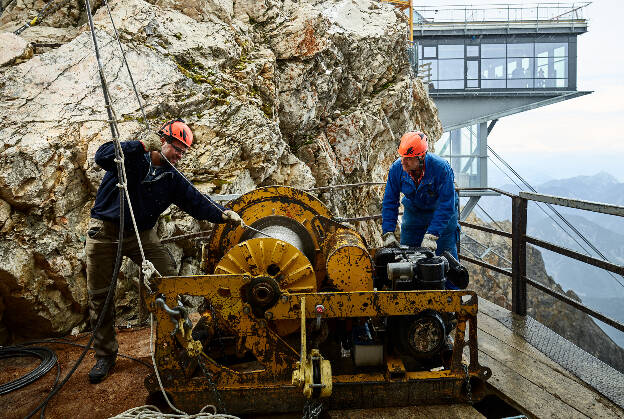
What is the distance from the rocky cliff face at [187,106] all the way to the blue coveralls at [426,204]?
8.95 ft

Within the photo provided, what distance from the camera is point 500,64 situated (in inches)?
730

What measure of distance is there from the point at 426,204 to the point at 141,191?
2811 millimetres

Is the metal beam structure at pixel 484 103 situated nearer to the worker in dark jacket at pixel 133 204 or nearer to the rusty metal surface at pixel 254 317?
the worker in dark jacket at pixel 133 204

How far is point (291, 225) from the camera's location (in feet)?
11.4

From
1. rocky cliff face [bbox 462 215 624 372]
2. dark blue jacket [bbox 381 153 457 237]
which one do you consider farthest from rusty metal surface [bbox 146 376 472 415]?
rocky cliff face [bbox 462 215 624 372]

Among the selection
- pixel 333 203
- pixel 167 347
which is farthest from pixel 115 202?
pixel 333 203

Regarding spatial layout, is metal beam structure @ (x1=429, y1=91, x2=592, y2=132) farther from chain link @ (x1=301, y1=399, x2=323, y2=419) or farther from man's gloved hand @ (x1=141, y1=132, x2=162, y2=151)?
chain link @ (x1=301, y1=399, x2=323, y2=419)

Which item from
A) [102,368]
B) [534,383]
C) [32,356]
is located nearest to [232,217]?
[102,368]

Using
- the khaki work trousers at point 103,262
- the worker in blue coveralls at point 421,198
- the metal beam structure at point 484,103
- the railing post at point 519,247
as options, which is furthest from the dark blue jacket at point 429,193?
the metal beam structure at point 484,103

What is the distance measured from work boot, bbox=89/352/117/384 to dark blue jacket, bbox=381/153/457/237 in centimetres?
282

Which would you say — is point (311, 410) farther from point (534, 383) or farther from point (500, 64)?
point (500, 64)

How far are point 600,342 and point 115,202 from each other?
21920mm

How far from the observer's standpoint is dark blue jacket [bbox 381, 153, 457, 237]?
386cm

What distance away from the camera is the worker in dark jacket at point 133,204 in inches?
125
